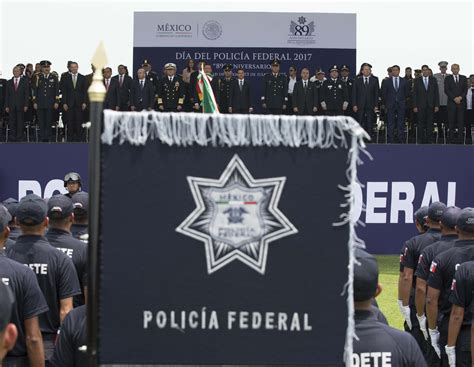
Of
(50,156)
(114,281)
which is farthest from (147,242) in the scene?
(50,156)

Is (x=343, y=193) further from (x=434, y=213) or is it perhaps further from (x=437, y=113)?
(x=437, y=113)

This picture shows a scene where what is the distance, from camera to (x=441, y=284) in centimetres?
762

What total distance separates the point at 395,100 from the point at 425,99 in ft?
2.34

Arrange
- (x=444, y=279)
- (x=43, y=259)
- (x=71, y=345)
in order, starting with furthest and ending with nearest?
(x=444, y=279), (x=43, y=259), (x=71, y=345)

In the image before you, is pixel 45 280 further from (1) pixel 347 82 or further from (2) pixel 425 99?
(2) pixel 425 99

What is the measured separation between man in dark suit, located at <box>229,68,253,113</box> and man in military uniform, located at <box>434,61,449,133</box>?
14.5ft

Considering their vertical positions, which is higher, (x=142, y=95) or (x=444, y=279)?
(x=142, y=95)

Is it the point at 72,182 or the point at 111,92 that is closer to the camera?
the point at 72,182

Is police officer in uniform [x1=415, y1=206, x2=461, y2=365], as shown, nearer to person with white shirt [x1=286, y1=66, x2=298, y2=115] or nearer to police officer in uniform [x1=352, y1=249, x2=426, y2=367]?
police officer in uniform [x1=352, y1=249, x2=426, y2=367]

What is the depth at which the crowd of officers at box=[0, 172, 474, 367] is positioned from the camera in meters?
4.19

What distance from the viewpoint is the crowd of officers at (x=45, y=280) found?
15.4 feet

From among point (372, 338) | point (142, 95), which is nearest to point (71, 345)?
point (372, 338)

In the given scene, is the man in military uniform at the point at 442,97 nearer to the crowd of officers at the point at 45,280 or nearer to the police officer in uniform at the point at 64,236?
the crowd of officers at the point at 45,280

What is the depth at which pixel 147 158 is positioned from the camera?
10.9 ft
